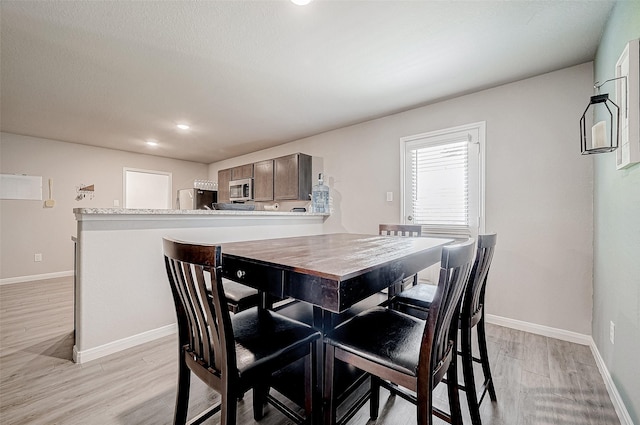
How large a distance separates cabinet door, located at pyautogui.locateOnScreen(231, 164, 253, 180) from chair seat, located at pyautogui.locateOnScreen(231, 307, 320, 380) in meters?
4.13

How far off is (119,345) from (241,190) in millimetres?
3454

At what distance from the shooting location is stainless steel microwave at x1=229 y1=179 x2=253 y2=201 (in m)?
5.13

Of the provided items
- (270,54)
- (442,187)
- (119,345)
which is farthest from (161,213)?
(442,187)

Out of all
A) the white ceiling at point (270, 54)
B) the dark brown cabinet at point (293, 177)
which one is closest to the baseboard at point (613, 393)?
the white ceiling at point (270, 54)

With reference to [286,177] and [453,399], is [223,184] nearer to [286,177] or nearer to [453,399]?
[286,177]

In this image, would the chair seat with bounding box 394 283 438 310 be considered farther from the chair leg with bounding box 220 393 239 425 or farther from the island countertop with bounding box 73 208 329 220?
the island countertop with bounding box 73 208 329 220

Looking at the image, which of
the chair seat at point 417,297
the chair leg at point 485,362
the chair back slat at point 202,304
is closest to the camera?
the chair back slat at point 202,304

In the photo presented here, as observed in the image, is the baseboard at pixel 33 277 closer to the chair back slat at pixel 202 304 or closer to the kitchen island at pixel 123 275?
the kitchen island at pixel 123 275

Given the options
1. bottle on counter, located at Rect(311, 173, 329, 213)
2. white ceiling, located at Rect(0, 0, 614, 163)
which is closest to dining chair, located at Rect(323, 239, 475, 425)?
white ceiling, located at Rect(0, 0, 614, 163)

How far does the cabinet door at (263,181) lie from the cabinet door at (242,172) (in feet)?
0.39

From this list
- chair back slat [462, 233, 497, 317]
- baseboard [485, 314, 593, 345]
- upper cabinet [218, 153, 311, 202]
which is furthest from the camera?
upper cabinet [218, 153, 311, 202]

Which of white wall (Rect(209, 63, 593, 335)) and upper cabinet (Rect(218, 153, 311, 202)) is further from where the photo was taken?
upper cabinet (Rect(218, 153, 311, 202))

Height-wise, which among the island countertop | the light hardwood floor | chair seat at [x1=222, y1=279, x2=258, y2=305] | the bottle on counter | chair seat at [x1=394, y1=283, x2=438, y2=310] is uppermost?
the bottle on counter

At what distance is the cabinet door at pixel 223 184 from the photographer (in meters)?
5.64
